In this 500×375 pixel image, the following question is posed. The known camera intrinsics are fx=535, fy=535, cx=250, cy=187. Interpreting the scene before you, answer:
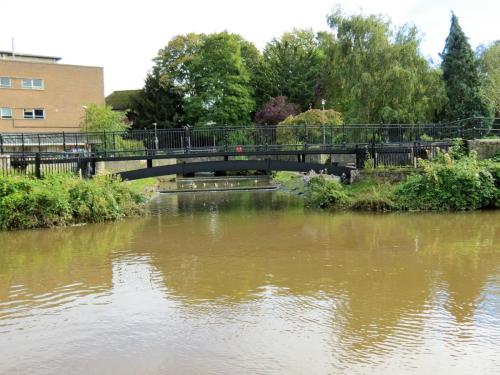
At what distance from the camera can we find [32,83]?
45.6m

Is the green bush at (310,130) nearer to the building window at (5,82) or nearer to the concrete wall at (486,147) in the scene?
the concrete wall at (486,147)

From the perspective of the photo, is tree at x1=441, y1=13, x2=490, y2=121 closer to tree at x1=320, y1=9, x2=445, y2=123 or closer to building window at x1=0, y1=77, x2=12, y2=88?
tree at x1=320, y1=9, x2=445, y2=123

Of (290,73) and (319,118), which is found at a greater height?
(290,73)

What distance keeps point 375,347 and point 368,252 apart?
6.03 metres

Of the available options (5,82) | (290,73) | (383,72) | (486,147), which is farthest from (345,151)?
(290,73)

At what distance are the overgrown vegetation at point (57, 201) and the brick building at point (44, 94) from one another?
25.9 meters

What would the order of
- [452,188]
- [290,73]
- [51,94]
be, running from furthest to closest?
[290,73]
[51,94]
[452,188]

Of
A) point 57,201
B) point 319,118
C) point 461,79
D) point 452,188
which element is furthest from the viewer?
point 319,118

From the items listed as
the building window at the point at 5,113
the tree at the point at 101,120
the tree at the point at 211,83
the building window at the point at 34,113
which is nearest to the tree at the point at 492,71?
the tree at the point at 211,83

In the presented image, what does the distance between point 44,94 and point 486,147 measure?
36.9 m

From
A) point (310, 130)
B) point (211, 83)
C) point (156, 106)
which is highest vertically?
point (211, 83)

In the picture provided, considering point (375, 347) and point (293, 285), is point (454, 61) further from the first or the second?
point (375, 347)

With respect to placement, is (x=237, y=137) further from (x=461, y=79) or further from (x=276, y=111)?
(x=276, y=111)

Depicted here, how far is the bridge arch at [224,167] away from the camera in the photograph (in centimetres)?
2244
